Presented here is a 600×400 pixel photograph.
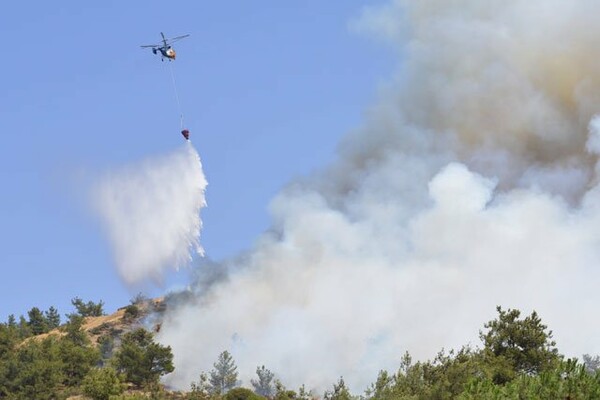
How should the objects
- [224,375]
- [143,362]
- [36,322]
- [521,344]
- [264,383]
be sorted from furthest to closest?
[36,322] < [264,383] < [224,375] < [143,362] < [521,344]

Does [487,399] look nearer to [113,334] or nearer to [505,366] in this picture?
[505,366]

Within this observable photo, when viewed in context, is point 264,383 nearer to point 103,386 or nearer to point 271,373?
point 271,373

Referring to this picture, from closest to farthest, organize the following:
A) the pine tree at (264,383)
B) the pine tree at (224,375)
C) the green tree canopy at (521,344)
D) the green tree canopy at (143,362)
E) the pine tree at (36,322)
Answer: the green tree canopy at (521,344)
the green tree canopy at (143,362)
the pine tree at (224,375)
the pine tree at (264,383)
the pine tree at (36,322)

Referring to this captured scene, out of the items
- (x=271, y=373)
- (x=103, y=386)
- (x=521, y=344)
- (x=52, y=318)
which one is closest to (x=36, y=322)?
(x=52, y=318)

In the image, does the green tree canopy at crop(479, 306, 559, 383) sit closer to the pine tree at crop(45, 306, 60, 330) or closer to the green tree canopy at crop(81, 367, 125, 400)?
the green tree canopy at crop(81, 367, 125, 400)

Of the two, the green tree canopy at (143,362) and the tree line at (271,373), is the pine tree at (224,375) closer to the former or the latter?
the tree line at (271,373)

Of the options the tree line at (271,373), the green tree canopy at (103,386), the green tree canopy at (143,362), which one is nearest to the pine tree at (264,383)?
the tree line at (271,373)

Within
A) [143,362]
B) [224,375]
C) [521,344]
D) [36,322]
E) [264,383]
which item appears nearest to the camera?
[521,344]

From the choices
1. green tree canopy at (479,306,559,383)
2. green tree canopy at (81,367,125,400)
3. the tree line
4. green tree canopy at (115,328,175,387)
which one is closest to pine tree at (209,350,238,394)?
the tree line

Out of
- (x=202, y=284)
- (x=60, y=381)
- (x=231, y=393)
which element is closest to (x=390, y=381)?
(x=231, y=393)

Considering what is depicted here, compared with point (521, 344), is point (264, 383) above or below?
above

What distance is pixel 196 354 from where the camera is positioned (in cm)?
14700

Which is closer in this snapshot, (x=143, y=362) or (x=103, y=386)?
(x=103, y=386)

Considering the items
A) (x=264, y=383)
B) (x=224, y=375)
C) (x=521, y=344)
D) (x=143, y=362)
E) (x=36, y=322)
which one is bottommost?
(x=521, y=344)
